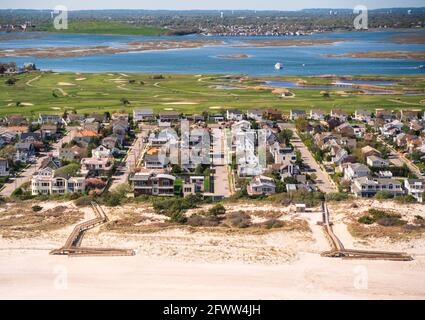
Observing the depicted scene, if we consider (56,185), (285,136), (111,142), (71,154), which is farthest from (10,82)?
(56,185)

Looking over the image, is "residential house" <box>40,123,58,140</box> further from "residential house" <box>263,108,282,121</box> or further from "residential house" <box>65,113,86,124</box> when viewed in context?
"residential house" <box>263,108,282,121</box>

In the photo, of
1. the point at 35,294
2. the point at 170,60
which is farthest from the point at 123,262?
the point at 170,60

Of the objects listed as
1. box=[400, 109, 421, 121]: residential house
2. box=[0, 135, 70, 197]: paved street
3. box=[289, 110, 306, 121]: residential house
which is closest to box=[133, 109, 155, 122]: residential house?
box=[0, 135, 70, 197]: paved street

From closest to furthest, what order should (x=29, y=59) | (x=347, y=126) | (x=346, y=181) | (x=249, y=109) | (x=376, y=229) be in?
(x=376, y=229)
(x=346, y=181)
(x=347, y=126)
(x=249, y=109)
(x=29, y=59)

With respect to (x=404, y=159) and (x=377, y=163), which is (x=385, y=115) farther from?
(x=377, y=163)

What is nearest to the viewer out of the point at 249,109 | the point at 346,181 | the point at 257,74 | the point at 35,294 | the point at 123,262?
the point at 35,294

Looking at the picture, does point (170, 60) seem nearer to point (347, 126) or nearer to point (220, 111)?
Answer: point (220, 111)
